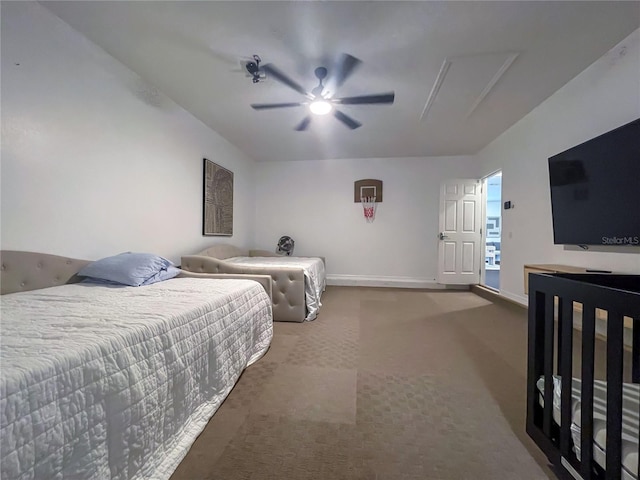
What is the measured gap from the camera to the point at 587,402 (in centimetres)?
85

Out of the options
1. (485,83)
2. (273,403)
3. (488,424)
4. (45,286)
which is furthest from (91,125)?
(485,83)

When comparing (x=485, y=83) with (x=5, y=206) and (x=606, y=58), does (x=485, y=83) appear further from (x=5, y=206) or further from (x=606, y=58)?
(x=5, y=206)

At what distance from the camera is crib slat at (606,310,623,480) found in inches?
29.1

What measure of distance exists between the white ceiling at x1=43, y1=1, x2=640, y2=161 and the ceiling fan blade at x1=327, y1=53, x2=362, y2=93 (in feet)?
0.18

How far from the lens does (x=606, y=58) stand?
207 centimetres

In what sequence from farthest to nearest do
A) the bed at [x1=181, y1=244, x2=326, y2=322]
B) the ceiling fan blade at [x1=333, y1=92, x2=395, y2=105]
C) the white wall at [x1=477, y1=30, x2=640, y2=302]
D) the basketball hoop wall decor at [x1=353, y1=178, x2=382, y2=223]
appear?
the basketball hoop wall decor at [x1=353, y1=178, x2=382, y2=223]
the bed at [x1=181, y1=244, x2=326, y2=322]
the ceiling fan blade at [x1=333, y1=92, x2=395, y2=105]
the white wall at [x1=477, y1=30, x2=640, y2=302]

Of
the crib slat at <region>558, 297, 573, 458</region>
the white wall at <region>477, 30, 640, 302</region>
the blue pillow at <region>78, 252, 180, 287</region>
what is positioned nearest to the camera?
the crib slat at <region>558, 297, 573, 458</region>

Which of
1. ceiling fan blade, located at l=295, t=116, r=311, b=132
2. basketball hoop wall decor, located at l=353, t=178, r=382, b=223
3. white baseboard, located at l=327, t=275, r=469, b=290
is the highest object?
ceiling fan blade, located at l=295, t=116, r=311, b=132

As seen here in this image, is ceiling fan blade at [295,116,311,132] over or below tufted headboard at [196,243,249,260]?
over

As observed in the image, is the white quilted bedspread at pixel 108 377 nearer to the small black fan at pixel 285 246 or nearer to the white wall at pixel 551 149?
the white wall at pixel 551 149

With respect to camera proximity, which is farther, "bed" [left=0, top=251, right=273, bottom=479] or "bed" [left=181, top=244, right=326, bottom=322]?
"bed" [left=181, top=244, right=326, bottom=322]

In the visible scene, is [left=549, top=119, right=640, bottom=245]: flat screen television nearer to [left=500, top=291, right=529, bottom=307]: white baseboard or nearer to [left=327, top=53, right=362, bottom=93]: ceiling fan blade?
[left=500, top=291, right=529, bottom=307]: white baseboard

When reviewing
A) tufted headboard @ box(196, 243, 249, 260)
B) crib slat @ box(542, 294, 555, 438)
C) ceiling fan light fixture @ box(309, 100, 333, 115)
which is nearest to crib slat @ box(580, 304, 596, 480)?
crib slat @ box(542, 294, 555, 438)

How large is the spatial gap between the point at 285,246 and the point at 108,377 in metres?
4.18
